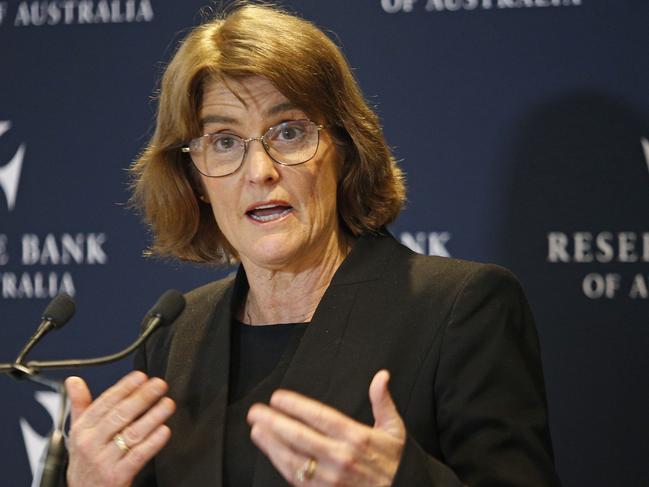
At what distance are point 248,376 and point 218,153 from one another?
405 millimetres

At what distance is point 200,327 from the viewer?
1912mm

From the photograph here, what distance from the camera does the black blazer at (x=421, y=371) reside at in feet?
4.99

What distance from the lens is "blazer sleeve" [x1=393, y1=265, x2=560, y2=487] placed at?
151cm

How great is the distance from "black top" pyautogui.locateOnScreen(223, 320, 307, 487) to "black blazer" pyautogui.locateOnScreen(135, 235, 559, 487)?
0.9 inches

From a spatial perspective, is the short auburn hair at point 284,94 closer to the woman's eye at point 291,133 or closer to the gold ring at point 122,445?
the woman's eye at point 291,133

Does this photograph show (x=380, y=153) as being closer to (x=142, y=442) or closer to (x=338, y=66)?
(x=338, y=66)

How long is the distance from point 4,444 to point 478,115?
142 centimetres

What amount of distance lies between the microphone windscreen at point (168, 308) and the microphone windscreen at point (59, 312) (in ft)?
0.42

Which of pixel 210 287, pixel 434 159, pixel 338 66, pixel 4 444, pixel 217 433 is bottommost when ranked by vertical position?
pixel 4 444

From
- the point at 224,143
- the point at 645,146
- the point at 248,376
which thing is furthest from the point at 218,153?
the point at 645,146

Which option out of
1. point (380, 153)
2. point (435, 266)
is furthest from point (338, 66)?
point (435, 266)

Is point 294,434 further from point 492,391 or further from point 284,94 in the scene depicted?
point 284,94

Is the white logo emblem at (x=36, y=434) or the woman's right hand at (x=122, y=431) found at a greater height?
the woman's right hand at (x=122, y=431)

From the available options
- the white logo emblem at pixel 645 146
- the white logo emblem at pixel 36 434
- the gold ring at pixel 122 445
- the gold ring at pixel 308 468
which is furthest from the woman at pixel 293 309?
the white logo emblem at pixel 36 434
